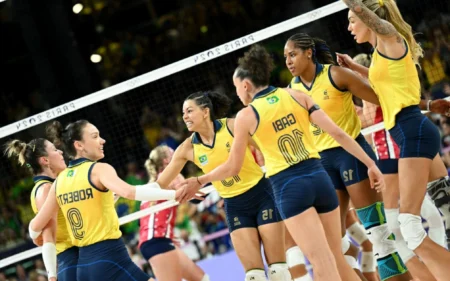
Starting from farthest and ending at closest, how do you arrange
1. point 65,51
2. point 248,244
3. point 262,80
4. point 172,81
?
point 172,81, point 65,51, point 248,244, point 262,80

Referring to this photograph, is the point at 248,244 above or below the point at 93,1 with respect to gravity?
below

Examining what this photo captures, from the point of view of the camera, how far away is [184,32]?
53.0ft

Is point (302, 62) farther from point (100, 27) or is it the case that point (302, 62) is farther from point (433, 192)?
point (100, 27)

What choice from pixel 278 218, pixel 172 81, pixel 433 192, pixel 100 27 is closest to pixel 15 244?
pixel 172 81

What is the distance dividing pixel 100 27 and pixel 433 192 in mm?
11570

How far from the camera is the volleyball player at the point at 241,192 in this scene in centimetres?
677

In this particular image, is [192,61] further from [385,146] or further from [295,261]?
[295,261]

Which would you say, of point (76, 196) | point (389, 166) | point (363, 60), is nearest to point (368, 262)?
point (389, 166)

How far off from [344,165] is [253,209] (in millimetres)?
859

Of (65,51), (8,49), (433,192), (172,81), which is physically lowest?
(433,192)

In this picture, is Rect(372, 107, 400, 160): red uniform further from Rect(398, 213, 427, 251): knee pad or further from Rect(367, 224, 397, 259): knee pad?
Rect(398, 213, 427, 251): knee pad

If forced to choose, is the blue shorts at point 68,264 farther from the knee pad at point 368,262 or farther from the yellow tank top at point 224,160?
the knee pad at point 368,262

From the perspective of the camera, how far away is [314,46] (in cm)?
702

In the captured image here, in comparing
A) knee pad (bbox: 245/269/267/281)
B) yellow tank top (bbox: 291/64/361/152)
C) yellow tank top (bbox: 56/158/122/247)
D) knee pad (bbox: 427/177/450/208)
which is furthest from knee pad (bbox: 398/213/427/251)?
yellow tank top (bbox: 56/158/122/247)
